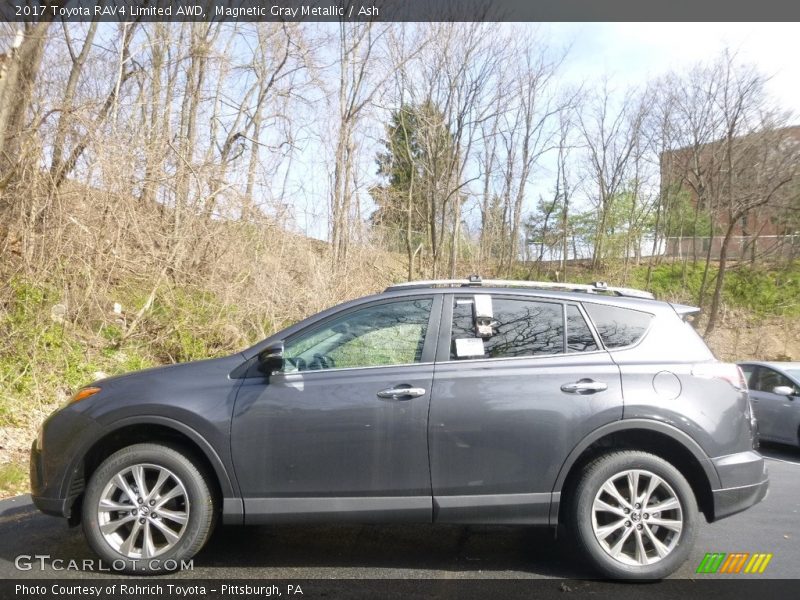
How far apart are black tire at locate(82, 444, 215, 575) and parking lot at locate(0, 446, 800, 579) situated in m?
0.16

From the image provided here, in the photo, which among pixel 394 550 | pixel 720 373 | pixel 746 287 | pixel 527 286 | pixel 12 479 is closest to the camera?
pixel 720 373

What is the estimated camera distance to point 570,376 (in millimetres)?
4172

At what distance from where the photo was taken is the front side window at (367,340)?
431 cm

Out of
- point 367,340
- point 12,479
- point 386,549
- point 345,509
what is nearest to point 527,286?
point 367,340

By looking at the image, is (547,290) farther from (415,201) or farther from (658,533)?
(415,201)

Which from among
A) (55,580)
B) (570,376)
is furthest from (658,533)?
(55,580)

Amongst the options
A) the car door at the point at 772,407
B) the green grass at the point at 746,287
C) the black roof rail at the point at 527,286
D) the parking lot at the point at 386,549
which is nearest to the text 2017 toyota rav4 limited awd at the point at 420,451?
the parking lot at the point at 386,549

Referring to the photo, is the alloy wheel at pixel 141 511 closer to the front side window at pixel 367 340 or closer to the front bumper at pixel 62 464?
the front bumper at pixel 62 464

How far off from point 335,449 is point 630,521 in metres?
1.84

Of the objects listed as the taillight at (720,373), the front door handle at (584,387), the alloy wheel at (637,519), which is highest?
the taillight at (720,373)

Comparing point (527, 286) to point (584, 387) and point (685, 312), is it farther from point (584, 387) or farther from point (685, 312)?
point (685, 312)

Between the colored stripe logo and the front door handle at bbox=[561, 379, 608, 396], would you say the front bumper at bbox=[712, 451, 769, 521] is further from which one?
the front door handle at bbox=[561, 379, 608, 396]

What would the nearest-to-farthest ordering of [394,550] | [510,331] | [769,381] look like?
[510,331] → [394,550] → [769,381]

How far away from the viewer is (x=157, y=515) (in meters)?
4.07
